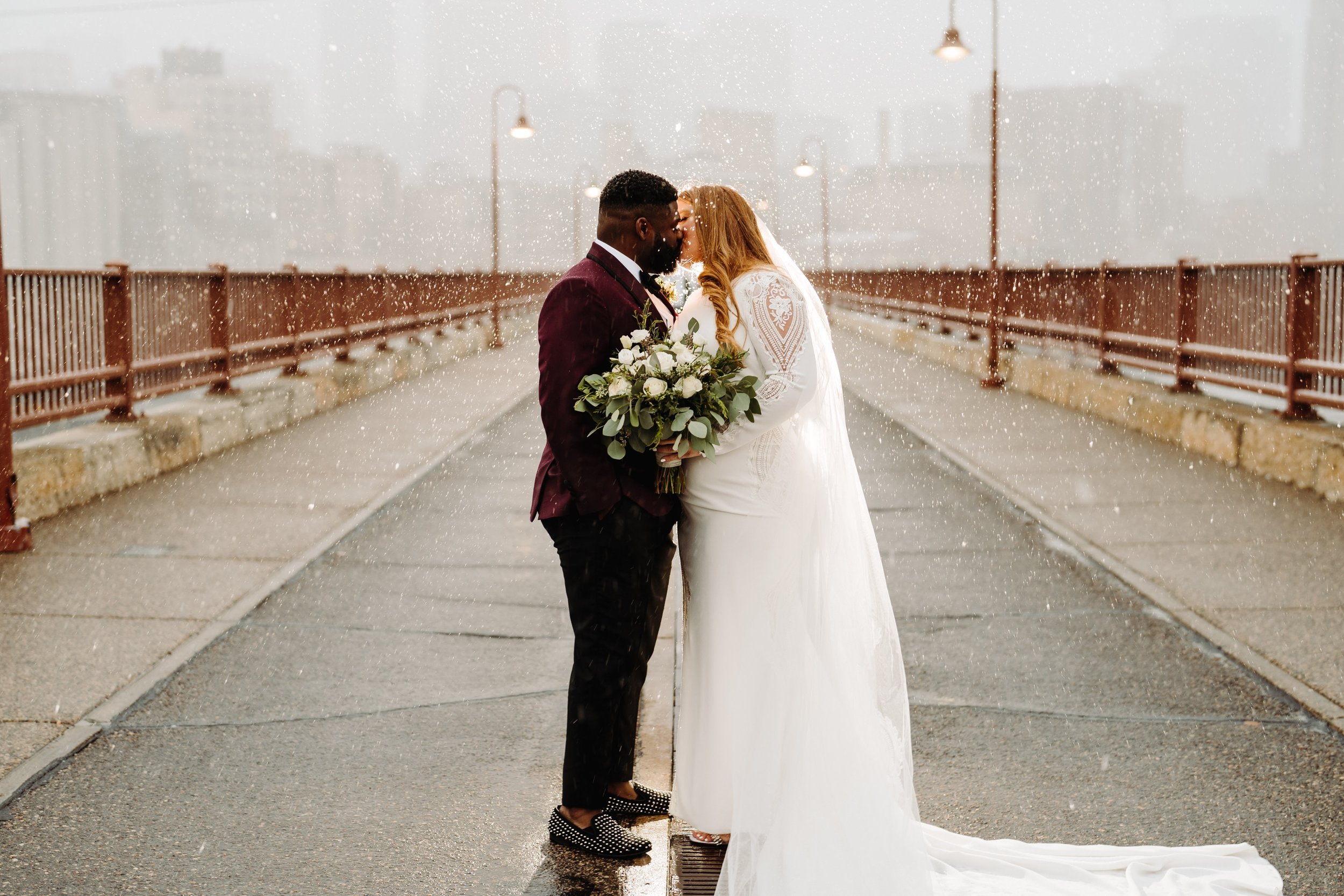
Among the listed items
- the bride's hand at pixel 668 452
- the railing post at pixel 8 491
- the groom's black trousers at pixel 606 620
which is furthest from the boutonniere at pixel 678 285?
the railing post at pixel 8 491

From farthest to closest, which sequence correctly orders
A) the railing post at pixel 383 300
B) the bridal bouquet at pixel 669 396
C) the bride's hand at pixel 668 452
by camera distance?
the railing post at pixel 383 300
the bride's hand at pixel 668 452
the bridal bouquet at pixel 669 396

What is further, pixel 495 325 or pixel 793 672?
pixel 495 325

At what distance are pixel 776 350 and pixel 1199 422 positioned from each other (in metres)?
9.54

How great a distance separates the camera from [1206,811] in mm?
4246

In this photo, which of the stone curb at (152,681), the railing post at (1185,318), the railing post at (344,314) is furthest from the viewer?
the railing post at (344,314)

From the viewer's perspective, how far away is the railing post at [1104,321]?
1605 centimetres

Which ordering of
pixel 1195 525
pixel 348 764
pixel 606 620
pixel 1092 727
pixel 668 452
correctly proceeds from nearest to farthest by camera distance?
pixel 668 452 < pixel 606 620 < pixel 348 764 < pixel 1092 727 < pixel 1195 525

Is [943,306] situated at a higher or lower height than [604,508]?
higher

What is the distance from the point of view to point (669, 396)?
3.53 m

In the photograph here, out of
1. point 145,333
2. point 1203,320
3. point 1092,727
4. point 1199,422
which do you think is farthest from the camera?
point 1203,320

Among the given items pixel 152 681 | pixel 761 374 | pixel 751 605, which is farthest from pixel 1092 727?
pixel 152 681

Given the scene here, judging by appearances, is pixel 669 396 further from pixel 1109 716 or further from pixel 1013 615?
pixel 1013 615

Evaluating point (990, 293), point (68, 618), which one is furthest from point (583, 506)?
point (990, 293)

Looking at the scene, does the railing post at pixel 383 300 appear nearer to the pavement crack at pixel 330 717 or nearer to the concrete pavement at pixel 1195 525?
the concrete pavement at pixel 1195 525
